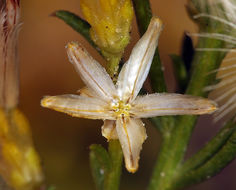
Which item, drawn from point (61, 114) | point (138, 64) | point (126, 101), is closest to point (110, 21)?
point (138, 64)

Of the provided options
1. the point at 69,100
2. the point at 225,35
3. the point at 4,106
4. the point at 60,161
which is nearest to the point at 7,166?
the point at 4,106

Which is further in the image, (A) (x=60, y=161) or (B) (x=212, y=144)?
(A) (x=60, y=161)

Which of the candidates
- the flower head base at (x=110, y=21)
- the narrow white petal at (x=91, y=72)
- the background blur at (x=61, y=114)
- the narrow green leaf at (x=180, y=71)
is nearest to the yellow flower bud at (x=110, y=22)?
the flower head base at (x=110, y=21)

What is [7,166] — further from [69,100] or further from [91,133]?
[91,133]

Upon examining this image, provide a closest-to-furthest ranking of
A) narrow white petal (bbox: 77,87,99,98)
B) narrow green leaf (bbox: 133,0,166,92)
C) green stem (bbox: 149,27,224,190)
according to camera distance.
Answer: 1. narrow white petal (bbox: 77,87,99,98)
2. narrow green leaf (bbox: 133,0,166,92)
3. green stem (bbox: 149,27,224,190)

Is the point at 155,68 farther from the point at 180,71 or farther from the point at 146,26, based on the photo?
the point at 180,71

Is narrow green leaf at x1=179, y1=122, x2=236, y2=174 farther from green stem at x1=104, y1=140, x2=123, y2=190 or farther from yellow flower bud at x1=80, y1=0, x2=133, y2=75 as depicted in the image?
yellow flower bud at x1=80, y1=0, x2=133, y2=75

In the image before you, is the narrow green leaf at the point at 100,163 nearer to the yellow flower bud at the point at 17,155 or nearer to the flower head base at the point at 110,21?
the yellow flower bud at the point at 17,155

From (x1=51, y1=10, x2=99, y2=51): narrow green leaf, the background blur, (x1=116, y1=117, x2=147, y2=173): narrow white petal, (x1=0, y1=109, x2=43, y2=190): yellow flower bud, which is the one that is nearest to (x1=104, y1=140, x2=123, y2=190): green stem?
(x1=116, y1=117, x2=147, y2=173): narrow white petal
